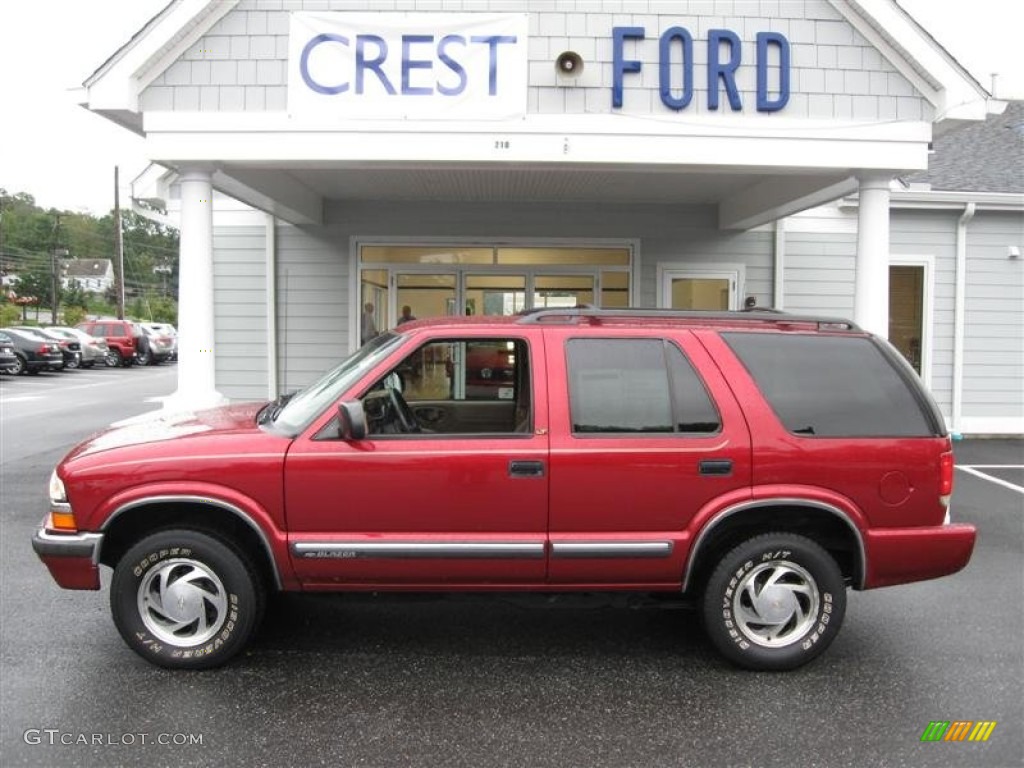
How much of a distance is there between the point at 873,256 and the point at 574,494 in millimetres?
5650

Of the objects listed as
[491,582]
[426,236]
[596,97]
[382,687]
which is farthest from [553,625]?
[426,236]

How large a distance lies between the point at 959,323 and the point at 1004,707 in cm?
948

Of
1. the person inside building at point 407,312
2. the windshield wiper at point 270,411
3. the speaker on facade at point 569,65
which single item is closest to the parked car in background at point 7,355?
the person inside building at point 407,312

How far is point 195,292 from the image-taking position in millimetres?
7953

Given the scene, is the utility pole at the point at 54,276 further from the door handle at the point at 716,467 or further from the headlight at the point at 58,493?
the door handle at the point at 716,467

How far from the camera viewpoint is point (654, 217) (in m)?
11.7

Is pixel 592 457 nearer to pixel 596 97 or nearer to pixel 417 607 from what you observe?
pixel 417 607

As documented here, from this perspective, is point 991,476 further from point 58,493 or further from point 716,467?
point 58,493

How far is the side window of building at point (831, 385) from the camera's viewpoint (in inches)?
163

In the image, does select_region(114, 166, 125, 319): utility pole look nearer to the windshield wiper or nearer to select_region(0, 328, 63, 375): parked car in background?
select_region(0, 328, 63, 375): parked car in background

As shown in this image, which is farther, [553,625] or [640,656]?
[553,625]

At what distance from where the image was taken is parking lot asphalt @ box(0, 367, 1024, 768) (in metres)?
3.41

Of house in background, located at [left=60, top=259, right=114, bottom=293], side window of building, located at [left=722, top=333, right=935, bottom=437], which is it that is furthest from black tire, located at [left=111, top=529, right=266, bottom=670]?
house in background, located at [left=60, top=259, right=114, bottom=293]

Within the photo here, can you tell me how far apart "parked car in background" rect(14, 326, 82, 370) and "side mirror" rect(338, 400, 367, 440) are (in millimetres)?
28749
